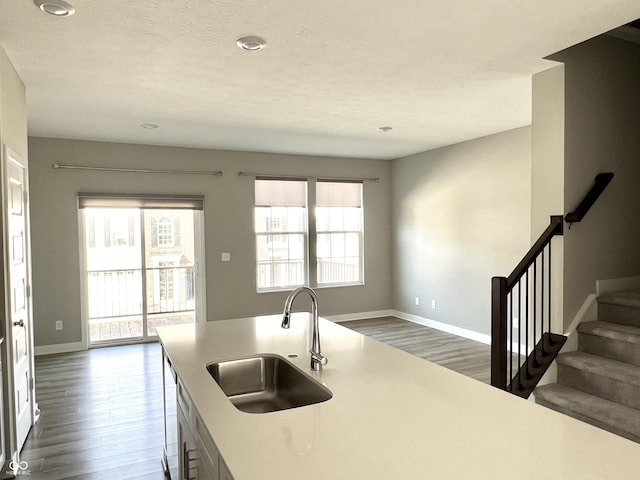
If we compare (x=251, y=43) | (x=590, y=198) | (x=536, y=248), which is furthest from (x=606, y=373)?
(x=251, y=43)

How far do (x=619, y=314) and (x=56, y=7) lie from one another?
3946 mm

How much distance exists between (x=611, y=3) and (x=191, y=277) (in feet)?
17.9

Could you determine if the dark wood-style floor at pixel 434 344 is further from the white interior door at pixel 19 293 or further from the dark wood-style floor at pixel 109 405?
the white interior door at pixel 19 293

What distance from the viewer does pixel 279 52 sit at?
2852mm

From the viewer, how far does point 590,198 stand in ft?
10.5

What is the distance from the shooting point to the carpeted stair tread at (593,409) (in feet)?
8.24

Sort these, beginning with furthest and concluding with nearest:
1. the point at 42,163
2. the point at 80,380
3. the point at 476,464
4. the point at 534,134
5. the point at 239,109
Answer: the point at 42,163
the point at 80,380
the point at 239,109
the point at 534,134
the point at 476,464

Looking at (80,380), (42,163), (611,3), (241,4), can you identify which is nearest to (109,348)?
(80,380)

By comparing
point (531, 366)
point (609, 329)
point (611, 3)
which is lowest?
point (531, 366)

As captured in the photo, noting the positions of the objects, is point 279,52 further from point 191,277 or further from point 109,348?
point 109,348

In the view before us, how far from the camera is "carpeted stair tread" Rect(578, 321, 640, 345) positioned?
2932mm

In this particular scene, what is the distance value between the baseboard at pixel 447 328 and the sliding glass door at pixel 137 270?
3225 millimetres

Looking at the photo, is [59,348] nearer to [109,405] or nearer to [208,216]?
[109,405]

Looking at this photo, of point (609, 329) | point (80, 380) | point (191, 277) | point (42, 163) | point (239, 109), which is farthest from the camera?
point (191, 277)
